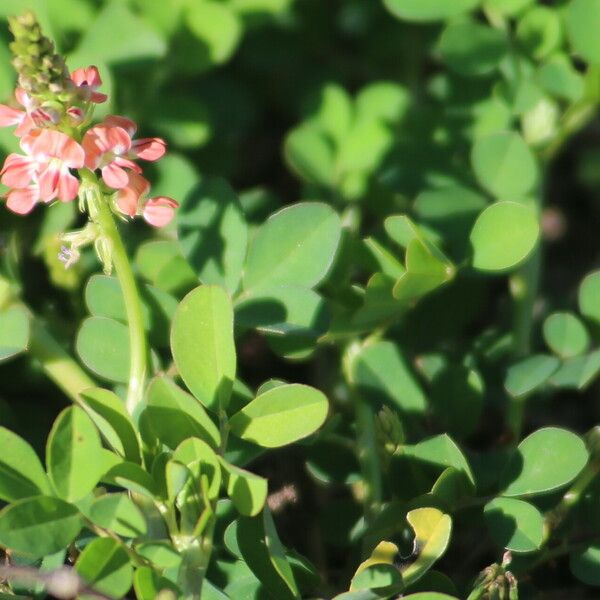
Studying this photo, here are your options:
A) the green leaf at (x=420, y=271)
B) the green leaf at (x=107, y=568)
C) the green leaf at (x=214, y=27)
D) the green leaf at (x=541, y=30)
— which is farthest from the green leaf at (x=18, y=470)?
the green leaf at (x=541, y=30)

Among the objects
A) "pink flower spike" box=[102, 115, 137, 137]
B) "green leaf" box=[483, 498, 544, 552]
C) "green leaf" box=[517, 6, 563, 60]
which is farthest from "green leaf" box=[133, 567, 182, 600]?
"green leaf" box=[517, 6, 563, 60]

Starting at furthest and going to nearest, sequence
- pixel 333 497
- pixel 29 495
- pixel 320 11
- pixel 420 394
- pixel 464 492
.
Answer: pixel 320 11 → pixel 333 497 → pixel 420 394 → pixel 464 492 → pixel 29 495

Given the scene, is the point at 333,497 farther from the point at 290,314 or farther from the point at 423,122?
the point at 423,122

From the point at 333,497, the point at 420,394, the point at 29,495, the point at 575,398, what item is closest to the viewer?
the point at 29,495

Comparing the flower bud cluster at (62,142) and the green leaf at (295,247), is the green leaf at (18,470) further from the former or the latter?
the green leaf at (295,247)

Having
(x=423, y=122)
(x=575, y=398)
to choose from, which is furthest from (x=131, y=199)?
(x=575, y=398)

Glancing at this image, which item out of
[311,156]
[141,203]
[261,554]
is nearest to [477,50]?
[311,156]
